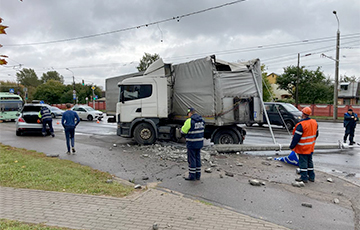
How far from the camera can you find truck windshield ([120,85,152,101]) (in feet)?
32.7

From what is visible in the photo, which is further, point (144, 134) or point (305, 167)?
point (144, 134)

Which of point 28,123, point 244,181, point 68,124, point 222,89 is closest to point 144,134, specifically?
point 68,124

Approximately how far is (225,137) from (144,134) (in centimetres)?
317

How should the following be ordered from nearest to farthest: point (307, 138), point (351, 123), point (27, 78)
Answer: point (307, 138) < point (351, 123) < point (27, 78)

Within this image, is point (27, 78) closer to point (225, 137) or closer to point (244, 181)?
point (225, 137)

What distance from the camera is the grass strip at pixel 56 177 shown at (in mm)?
4910

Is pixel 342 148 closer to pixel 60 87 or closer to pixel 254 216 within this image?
pixel 254 216

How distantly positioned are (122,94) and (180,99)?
7.73ft

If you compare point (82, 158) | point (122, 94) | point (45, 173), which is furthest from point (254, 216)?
point (122, 94)

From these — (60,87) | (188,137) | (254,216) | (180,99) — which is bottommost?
(254,216)

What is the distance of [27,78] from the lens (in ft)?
309

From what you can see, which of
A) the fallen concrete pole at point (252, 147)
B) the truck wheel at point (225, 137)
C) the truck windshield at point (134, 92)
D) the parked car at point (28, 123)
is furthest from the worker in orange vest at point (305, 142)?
the parked car at point (28, 123)

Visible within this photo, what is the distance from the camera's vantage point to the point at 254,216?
4.01 metres

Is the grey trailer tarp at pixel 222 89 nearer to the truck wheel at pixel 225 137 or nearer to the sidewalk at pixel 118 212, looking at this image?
the truck wheel at pixel 225 137
